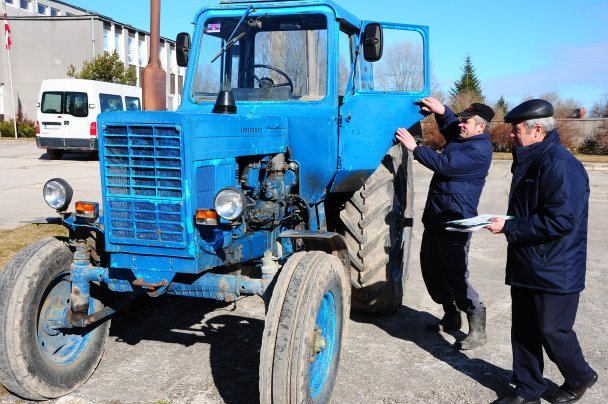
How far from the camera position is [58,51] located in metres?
34.3

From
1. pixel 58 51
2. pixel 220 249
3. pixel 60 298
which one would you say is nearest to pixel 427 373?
pixel 220 249

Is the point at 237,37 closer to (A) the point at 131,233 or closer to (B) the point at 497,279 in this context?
(A) the point at 131,233

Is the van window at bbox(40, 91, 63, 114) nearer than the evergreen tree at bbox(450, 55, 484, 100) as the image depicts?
Yes

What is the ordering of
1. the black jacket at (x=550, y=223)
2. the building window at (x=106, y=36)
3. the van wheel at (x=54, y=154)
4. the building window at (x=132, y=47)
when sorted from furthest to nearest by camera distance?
the building window at (x=132, y=47)
the building window at (x=106, y=36)
the van wheel at (x=54, y=154)
the black jacket at (x=550, y=223)

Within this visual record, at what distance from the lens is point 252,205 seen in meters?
3.99

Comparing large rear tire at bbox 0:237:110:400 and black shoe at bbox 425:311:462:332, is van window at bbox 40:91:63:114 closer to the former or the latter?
large rear tire at bbox 0:237:110:400

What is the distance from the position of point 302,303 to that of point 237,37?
6.97 feet

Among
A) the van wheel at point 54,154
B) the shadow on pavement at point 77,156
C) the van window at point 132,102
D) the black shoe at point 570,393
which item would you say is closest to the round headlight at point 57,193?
the black shoe at point 570,393

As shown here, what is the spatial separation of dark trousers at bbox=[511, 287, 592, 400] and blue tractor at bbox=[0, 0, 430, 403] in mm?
1089

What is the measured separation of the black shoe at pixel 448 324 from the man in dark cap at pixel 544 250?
1154mm

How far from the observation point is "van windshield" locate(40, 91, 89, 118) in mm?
19172

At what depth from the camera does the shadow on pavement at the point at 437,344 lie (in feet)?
13.7

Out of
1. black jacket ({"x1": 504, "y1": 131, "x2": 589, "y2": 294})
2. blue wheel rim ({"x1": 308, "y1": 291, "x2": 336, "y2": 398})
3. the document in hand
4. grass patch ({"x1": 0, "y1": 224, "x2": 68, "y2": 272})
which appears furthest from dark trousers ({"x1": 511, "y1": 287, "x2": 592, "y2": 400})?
→ grass patch ({"x1": 0, "y1": 224, "x2": 68, "y2": 272})

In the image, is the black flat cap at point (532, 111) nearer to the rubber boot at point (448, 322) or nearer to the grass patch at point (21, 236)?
the rubber boot at point (448, 322)
